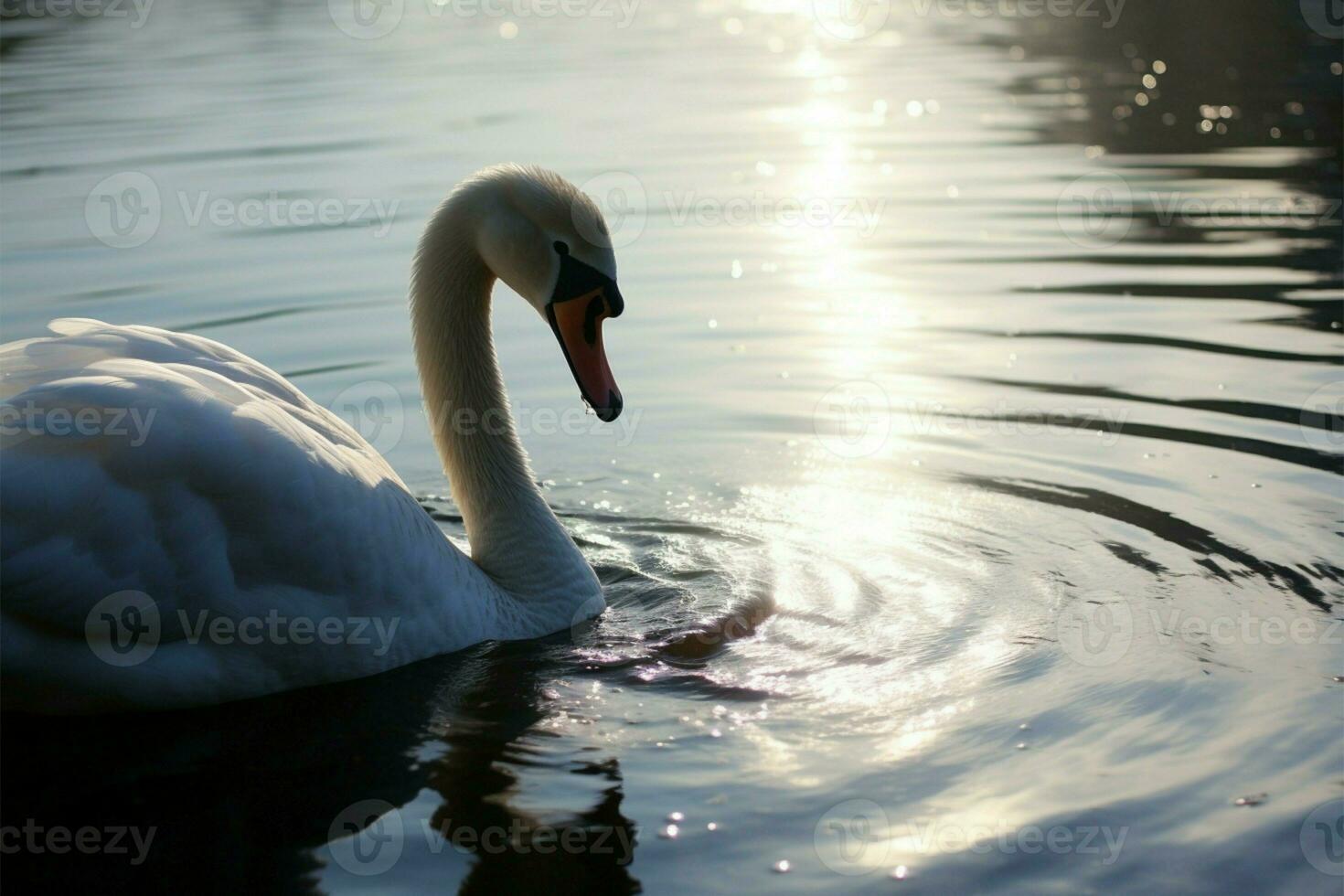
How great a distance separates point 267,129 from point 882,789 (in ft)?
53.0

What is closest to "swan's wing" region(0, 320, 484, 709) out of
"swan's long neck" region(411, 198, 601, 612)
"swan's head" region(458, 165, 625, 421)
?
"swan's long neck" region(411, 198, 601, 612)

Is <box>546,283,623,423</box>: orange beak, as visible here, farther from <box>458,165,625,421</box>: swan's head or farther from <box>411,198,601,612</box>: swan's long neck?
<box>411,198,601,612</box>: swan's long neck

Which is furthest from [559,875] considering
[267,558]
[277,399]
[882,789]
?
[277,399]

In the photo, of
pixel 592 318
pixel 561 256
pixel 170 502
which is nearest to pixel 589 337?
pixel 592 318

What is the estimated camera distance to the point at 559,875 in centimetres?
459

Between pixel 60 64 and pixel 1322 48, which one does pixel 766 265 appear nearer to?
pixel 1322 48

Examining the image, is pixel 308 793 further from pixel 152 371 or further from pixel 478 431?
pixel 478 431

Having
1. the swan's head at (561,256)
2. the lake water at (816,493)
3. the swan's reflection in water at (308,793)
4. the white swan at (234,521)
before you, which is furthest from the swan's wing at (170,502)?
the swan's head at (561,256)

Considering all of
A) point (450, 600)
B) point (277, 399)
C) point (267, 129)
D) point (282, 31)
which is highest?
point (282, 31)

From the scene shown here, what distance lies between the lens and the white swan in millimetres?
5168

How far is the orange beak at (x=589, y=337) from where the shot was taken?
6.28 metres

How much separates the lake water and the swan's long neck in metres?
0.34

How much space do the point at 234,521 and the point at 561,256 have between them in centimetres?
177

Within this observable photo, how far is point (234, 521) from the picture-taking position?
17.7 feet
